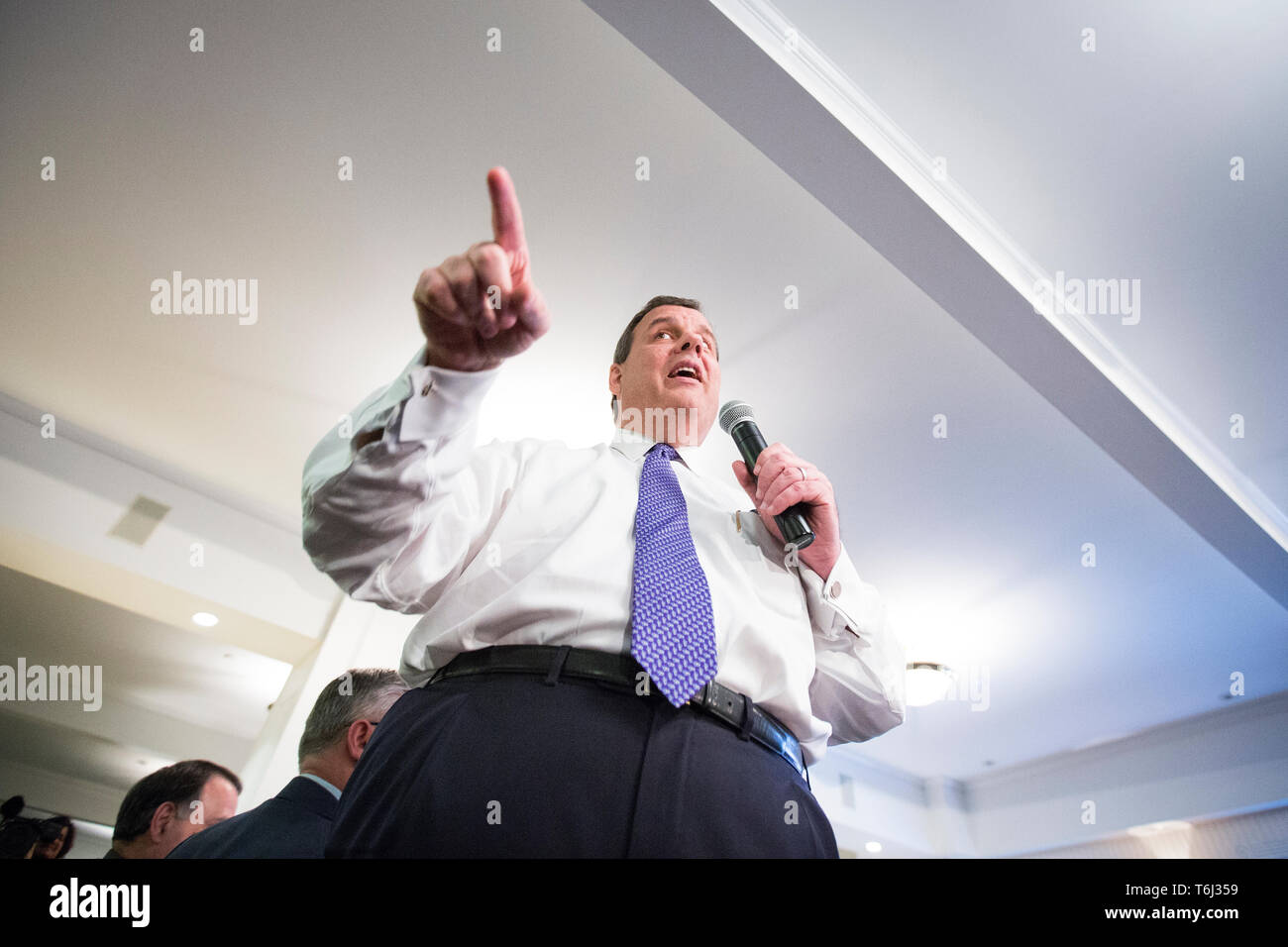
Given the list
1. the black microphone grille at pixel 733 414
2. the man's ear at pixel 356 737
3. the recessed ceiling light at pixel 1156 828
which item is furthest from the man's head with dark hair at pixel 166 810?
the recessed ceiling light at pixel 1156 828

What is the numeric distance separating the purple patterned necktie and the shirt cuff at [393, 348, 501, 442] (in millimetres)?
267

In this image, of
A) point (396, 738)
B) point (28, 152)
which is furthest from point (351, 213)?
point (396, 738)

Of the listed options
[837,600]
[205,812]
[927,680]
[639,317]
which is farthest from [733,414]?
[927,680]

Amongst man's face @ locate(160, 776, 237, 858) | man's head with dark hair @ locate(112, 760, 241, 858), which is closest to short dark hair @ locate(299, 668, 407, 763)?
man's face @ locate(160, 776, 237, 858)

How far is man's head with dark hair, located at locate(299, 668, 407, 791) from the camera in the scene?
67.2 inches

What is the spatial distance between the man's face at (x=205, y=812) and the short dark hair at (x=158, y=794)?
0.9 inches

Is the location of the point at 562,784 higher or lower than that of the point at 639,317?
lower

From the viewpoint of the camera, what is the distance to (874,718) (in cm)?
96

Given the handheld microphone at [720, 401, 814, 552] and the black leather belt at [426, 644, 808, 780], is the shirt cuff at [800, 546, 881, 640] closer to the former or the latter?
the handheld microphone at [720, 401, 814, 552]

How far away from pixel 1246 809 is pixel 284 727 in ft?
20.0

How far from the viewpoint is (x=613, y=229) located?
2145mm

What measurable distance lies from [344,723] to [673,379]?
4.21ft

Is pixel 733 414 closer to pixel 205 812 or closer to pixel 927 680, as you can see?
pixel 205 812
